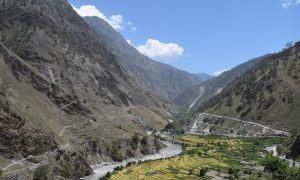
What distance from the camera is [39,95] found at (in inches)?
6772

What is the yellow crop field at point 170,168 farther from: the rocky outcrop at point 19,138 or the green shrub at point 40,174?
the rocky outcrop at point 19,138

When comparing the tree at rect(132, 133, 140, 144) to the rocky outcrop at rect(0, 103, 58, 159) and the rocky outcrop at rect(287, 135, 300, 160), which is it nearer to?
the rocky outcrop at rect(0, 103, 58, 159)

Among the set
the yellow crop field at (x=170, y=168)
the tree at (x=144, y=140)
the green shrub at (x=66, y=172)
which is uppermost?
the tree at (x=144, y=140)

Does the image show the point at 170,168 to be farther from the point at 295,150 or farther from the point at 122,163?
the point at 295,150

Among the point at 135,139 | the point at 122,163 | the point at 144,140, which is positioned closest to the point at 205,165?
the point at 122,163

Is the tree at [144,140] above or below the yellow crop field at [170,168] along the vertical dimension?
above

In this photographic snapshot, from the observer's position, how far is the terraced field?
121 meters

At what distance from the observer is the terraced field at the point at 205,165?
12112 cm

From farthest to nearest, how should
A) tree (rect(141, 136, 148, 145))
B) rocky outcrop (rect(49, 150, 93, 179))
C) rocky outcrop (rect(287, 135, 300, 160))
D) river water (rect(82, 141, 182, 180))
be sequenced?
tree (rect(141, 136, 148, 145)) < rocky outcrop (rect(287, 135, 300, 160)) < river water (rect(82, 141, 182, 180)) < rocky outcrop (rect(49, 150, 93, 179))

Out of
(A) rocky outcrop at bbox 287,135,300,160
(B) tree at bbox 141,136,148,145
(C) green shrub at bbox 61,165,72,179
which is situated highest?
(A) rocky outcrop at bbox 287,135,300,160

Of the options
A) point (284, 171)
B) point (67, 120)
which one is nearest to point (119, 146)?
point (67, 120)

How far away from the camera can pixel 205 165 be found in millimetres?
137875

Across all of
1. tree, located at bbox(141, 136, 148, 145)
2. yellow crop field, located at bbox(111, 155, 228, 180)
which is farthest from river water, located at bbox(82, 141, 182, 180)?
yellow crop field, located at bbox(111, 155, 228, 180)

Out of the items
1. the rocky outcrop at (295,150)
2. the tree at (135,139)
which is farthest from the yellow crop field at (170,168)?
the rocky outcrop at (295,150)
